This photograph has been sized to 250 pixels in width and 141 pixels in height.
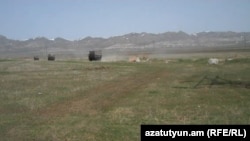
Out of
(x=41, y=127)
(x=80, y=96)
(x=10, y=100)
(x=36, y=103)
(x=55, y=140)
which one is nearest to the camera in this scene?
(x=55, y=140)

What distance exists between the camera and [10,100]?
1791 centimetres

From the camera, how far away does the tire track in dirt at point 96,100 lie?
15.0m

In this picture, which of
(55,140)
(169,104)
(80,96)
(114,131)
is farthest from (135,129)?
(80,96)

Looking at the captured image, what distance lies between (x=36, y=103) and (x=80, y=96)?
286cm

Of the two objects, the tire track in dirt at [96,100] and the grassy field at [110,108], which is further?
the tire track in dirt at [96,100]

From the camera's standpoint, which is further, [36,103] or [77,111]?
[36,103]

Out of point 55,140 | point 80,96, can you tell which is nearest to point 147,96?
point 80,96

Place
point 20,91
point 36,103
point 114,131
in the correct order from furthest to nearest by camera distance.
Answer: point 20,91 → point 36,103 → point 114,131

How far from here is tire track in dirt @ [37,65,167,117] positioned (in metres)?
15.0

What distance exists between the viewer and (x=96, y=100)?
17.6 metres

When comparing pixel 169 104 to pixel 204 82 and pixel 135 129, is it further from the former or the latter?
pixel 204 82

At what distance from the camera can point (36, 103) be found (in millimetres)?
16797

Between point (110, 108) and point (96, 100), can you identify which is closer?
point (110, 108)

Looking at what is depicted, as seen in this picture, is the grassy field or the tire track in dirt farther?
the tire track in dirt
